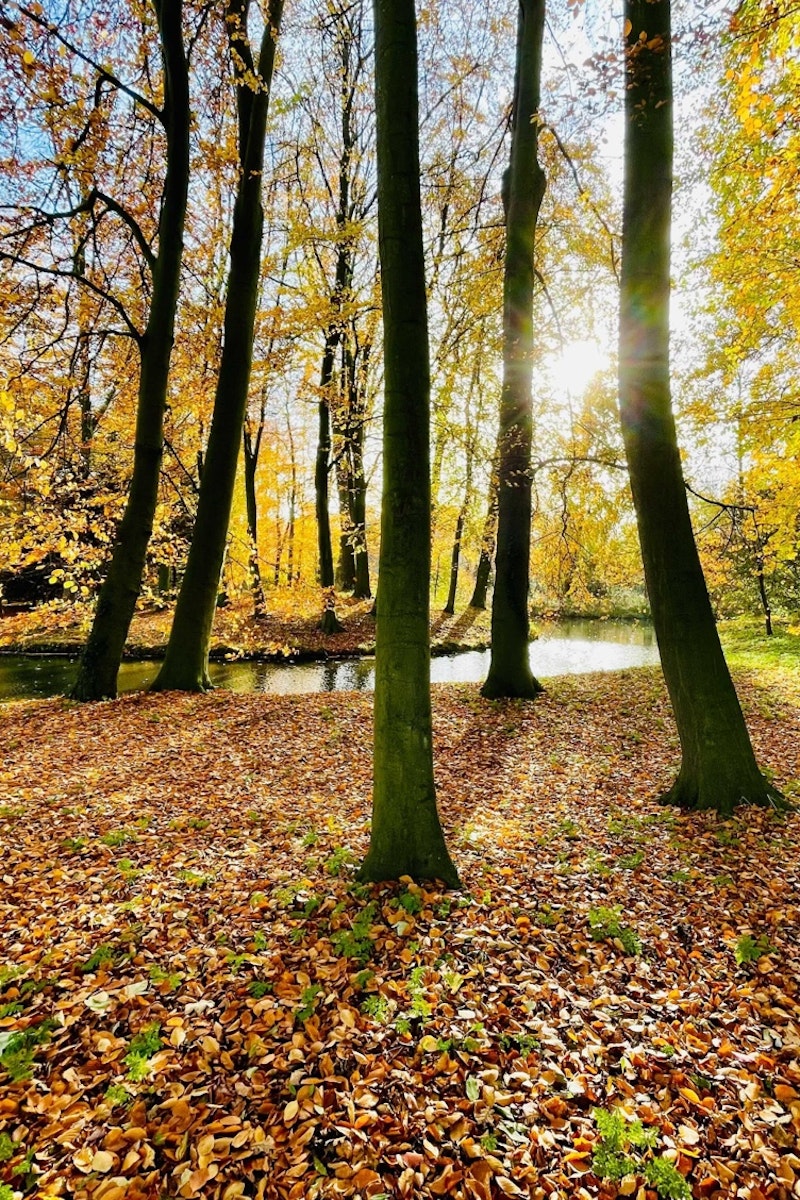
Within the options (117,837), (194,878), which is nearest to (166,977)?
(194,878)

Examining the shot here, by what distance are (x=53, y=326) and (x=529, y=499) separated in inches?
318

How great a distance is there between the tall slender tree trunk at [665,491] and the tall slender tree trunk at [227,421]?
6552mm

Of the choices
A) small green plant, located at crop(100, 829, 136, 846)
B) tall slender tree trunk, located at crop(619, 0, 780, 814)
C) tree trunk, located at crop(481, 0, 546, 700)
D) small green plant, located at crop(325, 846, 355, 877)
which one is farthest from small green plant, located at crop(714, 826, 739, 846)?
tree trunk, located at crop(481, 0, 546, 700)

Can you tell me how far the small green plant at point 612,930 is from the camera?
3527 mm

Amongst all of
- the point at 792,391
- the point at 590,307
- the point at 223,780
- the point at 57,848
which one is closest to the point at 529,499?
the point at 590,307

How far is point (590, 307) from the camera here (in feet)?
34.6

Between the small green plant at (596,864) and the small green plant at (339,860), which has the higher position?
the small green plant at (339,860)

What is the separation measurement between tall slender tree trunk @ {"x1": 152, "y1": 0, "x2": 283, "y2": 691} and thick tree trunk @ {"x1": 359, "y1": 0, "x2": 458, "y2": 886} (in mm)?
6411

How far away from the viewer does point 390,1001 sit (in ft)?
10.1

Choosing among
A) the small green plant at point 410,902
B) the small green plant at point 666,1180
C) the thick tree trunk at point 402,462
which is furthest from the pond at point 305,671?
the small green plant at point 666,1180

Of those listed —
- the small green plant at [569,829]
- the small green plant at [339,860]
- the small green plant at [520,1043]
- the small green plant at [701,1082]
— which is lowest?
the small green plant at [701,1082]

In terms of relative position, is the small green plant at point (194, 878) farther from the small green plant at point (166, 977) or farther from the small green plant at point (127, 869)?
the small green plant at point (166, 977)

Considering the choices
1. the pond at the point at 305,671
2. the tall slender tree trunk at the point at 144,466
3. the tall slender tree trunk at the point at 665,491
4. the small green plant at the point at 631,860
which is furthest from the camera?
the pond at the point at 305,671

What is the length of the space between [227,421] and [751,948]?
947 centimetres
